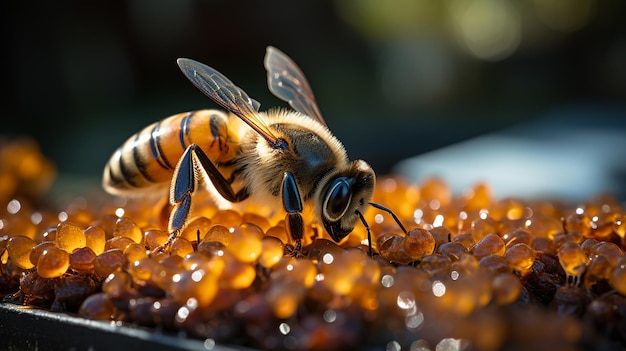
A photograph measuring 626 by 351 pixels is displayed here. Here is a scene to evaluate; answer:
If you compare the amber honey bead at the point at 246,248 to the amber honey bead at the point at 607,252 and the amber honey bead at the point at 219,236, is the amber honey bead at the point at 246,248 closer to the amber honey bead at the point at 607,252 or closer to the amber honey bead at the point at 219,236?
the amber honey bead at the point at 219,236

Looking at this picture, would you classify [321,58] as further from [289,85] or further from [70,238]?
[70,238]

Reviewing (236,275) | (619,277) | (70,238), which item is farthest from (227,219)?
(619,277)

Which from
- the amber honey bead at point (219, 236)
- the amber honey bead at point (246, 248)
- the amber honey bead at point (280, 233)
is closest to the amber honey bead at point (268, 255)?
the amber honey bead at point (246, 248)

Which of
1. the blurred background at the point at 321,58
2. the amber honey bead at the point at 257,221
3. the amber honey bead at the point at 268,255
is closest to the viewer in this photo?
the amber honey bead at the point at 268,255

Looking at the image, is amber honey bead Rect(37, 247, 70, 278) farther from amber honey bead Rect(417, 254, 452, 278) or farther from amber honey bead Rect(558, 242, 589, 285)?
amber honey bead Rect(558, 242, 589, 285)

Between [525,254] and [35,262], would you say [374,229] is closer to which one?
[525,254]

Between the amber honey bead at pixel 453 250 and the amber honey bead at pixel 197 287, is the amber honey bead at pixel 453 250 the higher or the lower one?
the lower one
